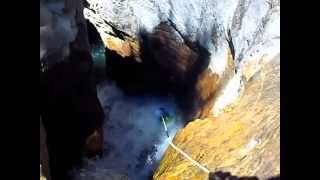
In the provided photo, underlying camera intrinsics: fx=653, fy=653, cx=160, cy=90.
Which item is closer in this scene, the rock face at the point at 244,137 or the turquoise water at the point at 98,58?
the rock face at the point at 244,137

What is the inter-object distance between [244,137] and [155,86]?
29cm

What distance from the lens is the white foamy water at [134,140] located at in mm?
1829

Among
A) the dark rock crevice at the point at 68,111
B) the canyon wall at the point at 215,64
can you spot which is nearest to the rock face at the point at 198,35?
the canyon wall at the point at 215,64

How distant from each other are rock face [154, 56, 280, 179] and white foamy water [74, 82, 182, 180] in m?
0.06

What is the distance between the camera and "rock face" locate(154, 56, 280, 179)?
68.2 inches

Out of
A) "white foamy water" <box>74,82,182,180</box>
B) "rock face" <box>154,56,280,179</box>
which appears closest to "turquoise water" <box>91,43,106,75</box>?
"white foamy water" <box>74,82,182,180</box>

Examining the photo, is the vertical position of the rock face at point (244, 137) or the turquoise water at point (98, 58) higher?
the turquoise water at point (98, 58)

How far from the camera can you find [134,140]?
1.83 metres

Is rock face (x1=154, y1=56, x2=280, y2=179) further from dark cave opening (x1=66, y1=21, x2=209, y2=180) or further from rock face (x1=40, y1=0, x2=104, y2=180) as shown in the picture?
rock face (x1=40, y1=0, x2=104, y2=180)

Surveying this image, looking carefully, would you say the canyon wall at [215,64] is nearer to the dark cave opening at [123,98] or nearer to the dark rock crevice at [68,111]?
the dark cave opening at [123,98]

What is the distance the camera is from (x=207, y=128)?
179cm
